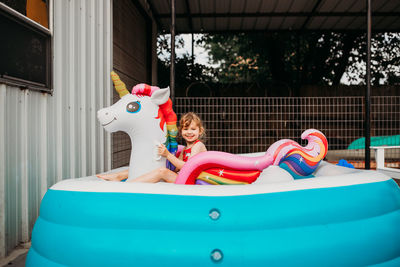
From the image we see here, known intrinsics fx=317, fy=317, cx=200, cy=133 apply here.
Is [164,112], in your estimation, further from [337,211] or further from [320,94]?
[320,94]

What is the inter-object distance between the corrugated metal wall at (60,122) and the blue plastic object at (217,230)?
961mm

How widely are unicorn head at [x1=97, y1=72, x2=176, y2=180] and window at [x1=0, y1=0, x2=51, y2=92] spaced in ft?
2.38

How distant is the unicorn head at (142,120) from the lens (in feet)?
6.48

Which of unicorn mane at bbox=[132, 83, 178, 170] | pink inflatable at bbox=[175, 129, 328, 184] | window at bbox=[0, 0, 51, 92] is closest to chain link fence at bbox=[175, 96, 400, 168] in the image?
window at bbox=[0, 0, 51, 92]

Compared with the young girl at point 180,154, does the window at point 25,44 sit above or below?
above

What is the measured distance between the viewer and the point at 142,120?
78.7 inches

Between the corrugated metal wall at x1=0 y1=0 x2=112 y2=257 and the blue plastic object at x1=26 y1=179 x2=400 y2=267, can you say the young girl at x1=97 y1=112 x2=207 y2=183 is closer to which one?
the blue plastic object at x1=26 y1=179 x2=400 y2=267

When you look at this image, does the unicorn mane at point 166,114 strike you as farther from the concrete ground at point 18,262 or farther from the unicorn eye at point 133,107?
the concrete ground at point 18,262

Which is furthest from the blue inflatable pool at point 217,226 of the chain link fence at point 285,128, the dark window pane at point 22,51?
the chain link fence at point 285,128

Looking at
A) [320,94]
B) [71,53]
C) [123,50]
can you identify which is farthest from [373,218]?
[320,94]

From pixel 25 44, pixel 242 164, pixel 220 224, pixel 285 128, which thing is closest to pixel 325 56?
pixel 285 128

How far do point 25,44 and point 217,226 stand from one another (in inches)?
77.9

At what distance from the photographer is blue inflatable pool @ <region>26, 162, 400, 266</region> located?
1343 mm

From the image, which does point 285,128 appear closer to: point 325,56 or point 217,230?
point 325,56
